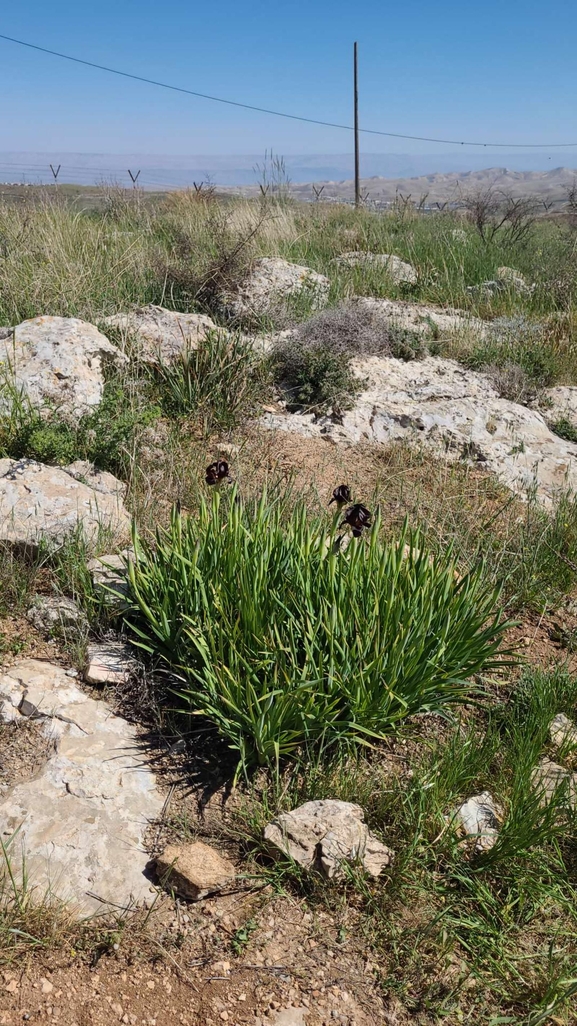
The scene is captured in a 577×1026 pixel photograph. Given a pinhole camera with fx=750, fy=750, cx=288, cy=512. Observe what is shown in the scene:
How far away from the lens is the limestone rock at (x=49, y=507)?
3.52m

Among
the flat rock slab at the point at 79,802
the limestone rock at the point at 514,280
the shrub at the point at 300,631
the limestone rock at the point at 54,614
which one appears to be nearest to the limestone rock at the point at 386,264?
the limestone rock at the point at 514,280

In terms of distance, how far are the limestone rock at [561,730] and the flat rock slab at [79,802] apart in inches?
60.0

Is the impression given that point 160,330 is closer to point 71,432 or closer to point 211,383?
point 211,383

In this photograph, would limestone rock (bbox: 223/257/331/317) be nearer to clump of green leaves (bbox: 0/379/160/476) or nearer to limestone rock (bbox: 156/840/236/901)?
clump of green leaves (bbox: 0/379/160/476)

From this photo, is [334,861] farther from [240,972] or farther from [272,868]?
[240,972]

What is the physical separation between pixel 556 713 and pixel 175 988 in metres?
1.81

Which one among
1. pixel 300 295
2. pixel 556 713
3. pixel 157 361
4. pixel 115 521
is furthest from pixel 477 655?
pixel 300 295

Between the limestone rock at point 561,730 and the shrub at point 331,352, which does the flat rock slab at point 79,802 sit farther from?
the shrub at point 331,352

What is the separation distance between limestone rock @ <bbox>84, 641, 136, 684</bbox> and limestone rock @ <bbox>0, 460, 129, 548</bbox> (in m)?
0.65

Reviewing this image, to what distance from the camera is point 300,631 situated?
9.15 feet

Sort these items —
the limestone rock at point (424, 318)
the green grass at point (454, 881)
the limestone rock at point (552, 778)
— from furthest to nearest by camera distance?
the limestone rock at point (424, 318)
the limestone rock at point (552, 778)
the green grass at point (454, 881)

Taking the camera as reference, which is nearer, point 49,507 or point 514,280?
point 49,507

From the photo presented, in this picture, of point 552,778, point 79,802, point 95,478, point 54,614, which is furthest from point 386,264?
point 79,802

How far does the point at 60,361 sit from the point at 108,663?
8.46ft
